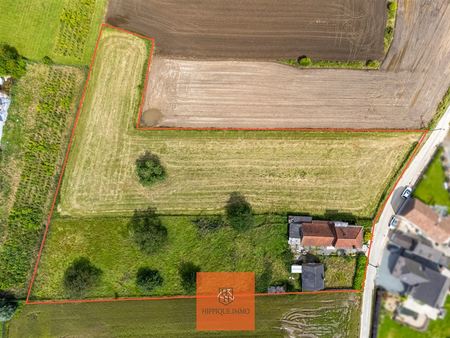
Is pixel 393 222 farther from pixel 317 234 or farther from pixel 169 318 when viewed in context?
pixel 169 318

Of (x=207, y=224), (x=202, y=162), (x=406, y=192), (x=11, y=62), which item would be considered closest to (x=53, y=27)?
(x=11, y=62)

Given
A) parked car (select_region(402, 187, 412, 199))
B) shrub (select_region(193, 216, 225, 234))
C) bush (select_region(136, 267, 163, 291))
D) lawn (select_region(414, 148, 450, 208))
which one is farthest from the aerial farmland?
lawn (select_region(414, 148, 450, 208))

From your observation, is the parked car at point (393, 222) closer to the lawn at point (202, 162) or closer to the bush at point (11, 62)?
the lawn at point (202, 162)

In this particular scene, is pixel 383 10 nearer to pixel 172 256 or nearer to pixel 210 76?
pixel 210 76

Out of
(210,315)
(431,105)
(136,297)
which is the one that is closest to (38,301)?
(136,297)

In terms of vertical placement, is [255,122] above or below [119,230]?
above

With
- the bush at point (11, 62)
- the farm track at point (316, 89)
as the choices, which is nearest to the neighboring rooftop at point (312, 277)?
the farm track at point (316, 89)

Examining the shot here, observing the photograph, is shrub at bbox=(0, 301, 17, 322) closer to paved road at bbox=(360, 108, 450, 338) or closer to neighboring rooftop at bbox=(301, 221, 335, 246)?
neighboring rooftop at bbox=(301, 221, 335, 246)
